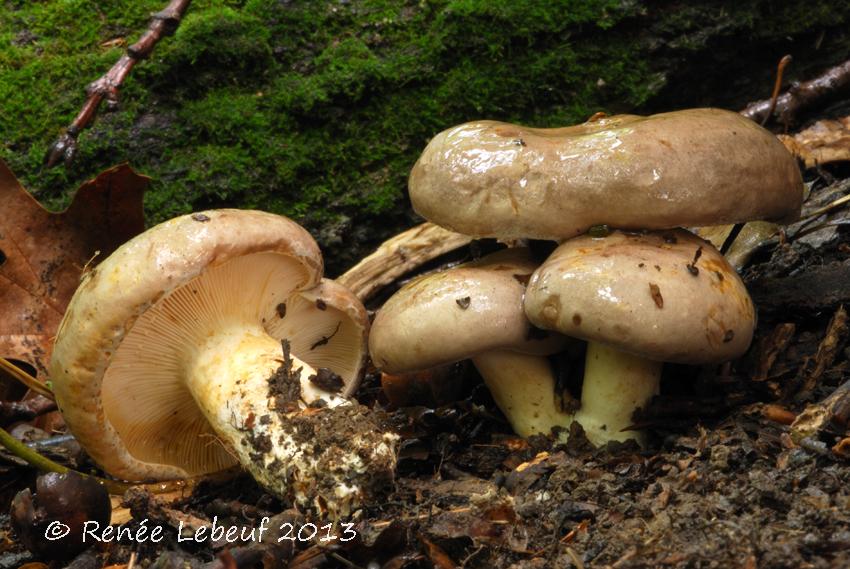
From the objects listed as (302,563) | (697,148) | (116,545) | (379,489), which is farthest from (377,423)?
(697,148)

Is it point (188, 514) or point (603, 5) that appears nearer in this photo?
point (188, 514)

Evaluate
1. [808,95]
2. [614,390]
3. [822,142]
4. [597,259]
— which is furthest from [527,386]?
[808,95]

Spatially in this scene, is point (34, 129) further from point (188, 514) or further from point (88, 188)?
point (188, 514)

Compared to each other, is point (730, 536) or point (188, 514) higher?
point (730, 536)

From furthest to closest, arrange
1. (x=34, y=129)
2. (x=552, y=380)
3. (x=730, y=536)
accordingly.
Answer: (x=34, y=129) < (x=552, y=380) < (x=730, y=536)

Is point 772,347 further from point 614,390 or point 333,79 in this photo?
point 333,79

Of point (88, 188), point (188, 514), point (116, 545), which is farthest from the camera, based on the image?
point (88, 188)
